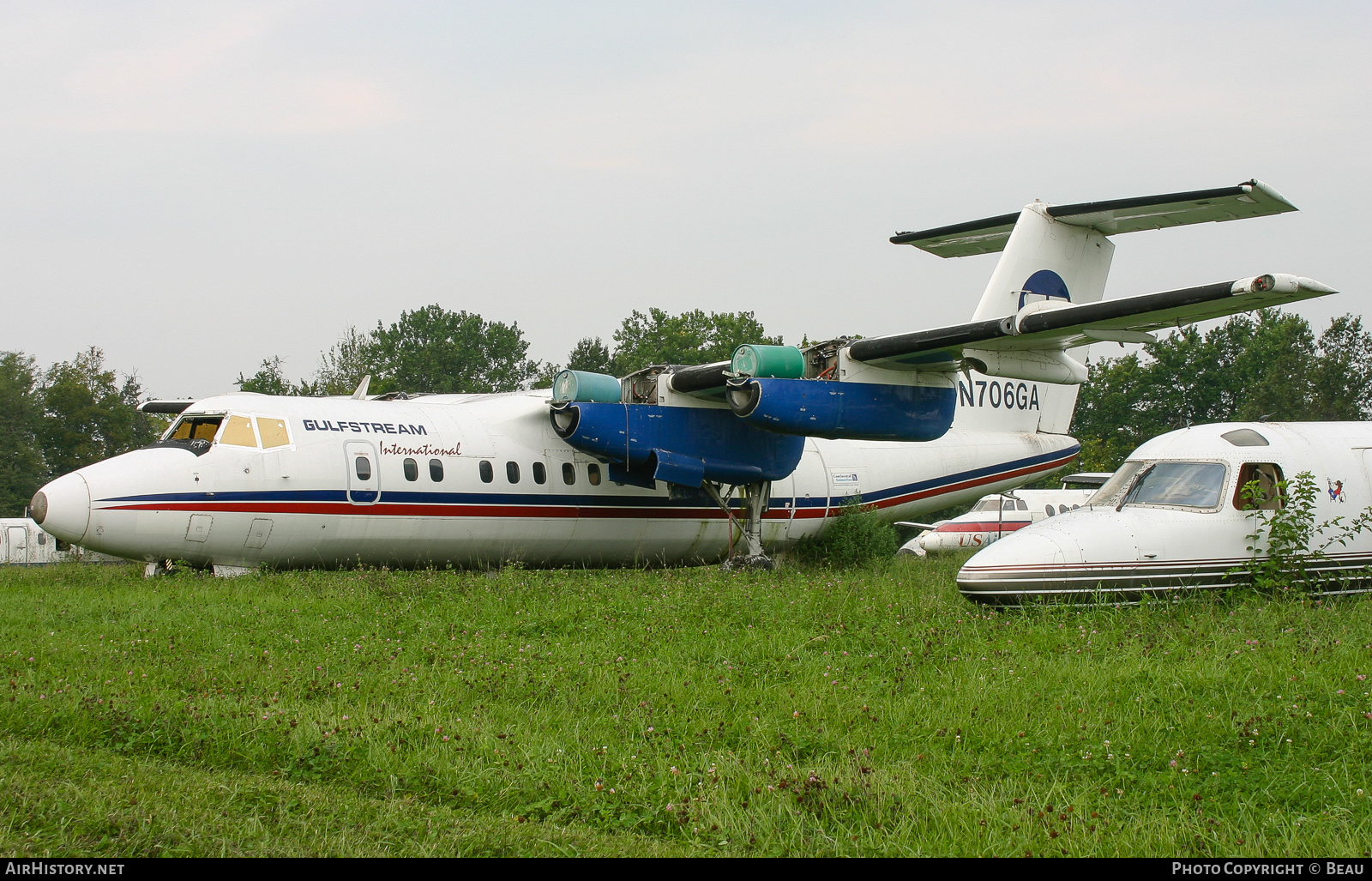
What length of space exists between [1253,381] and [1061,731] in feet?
204

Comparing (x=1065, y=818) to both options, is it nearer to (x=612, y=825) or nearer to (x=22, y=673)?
(x=612, y=825)

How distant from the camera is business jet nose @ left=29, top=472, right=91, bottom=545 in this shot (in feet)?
37.8

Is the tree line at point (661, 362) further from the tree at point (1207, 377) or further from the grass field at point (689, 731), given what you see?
the grass field at point (689, 731)

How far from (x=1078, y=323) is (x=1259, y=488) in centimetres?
387

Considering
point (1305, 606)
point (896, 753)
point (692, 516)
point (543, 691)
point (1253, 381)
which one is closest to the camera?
point (896, 753)

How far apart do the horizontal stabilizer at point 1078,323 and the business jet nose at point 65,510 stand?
987 centimetres

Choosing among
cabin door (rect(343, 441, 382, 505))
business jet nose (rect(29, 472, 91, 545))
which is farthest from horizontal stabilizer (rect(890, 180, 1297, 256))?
business jet nose (rect(29, 472, 91, 545))

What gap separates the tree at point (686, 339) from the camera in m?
60.2

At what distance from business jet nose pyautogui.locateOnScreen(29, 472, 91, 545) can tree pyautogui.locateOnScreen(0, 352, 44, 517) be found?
48679 mm

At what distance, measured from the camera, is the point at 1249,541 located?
970 centimetres

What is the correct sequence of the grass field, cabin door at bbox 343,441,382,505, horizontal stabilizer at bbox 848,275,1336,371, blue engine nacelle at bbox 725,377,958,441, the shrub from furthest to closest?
1. the shrub
2. blue engine nacelle at bbox 725,377,958,441
3. cabin door at bbox 343,441,382,505
4. horizontal stabilizer at bbox 848,275,1336,371
5. the grass field

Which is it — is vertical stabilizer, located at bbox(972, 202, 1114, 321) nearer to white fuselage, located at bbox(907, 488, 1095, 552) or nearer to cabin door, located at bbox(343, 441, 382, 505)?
cabin door, located at bbox(343, 441, 382, 505)
